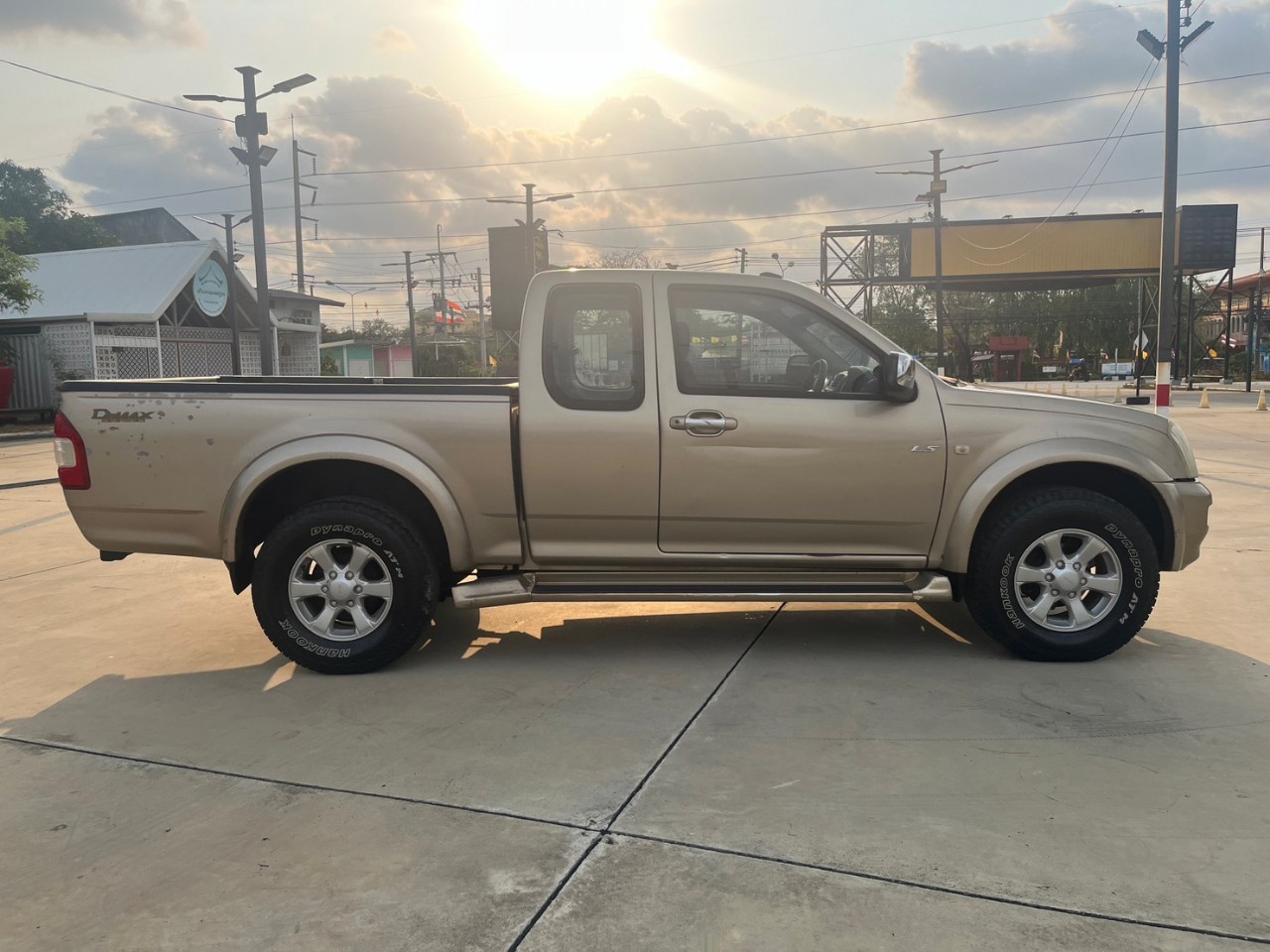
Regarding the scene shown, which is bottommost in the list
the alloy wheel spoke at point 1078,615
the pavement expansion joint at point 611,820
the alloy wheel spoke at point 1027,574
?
the pavement expansion joint at point 611,820

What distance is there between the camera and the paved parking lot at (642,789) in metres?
2.57

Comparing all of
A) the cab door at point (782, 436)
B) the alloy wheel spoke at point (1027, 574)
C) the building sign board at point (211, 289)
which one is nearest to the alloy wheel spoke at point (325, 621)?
the cab door at point (782, 436)

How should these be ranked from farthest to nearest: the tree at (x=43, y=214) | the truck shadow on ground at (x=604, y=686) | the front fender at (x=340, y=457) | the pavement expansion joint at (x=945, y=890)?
1. the tree at (x=43, y=214)
2. the front fender at (x=340, y=457)
3. the truck shadow on ground at (x=604, y=686)
4. the pavement expansion joint at (x=945, y=890)

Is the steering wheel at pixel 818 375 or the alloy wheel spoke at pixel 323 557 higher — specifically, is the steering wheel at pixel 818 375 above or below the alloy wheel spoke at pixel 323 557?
above

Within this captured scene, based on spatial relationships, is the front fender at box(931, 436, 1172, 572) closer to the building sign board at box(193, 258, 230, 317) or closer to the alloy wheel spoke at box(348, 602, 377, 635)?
the alloy wheel spoke at box(348, 602, 377, 635)

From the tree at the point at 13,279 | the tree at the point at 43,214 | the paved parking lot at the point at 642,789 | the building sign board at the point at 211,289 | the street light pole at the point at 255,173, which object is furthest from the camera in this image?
the tree at the point at 43,214

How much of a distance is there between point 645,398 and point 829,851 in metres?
2.33

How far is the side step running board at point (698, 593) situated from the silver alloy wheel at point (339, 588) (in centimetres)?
40

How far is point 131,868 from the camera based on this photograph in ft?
9.39

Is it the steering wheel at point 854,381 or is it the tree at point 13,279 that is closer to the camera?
the steering wheel at point 854,381

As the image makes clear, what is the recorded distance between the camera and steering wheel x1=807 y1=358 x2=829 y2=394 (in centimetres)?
468

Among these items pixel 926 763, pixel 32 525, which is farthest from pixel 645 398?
pixel 32 525

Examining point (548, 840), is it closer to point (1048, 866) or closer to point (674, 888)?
point (674, 888)

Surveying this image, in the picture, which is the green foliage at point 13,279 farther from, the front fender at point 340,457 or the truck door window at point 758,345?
the truck door window at point 758,345
